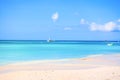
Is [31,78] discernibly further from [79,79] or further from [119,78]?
[119,78]

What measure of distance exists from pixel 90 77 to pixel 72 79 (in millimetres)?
280

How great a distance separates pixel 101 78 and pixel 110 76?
0.18m

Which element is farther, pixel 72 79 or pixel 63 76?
pixel 63 76

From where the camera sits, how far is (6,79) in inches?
144

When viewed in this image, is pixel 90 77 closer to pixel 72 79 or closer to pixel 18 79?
pixel 72 79

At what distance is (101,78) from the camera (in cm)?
351

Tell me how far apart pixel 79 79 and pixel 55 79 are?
1.08ft

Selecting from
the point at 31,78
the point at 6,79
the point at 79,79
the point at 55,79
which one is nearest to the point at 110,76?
the point at 79,79

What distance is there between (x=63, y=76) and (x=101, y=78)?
569mm

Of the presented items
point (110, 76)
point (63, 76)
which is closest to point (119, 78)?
point (110, 76)

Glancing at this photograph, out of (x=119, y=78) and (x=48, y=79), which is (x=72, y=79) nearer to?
(x=48, y=79)

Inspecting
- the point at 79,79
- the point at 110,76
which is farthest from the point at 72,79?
the point at 110,76

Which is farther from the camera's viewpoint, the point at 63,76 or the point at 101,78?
the point at 63,76

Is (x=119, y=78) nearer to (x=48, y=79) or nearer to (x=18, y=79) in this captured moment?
(x=48, y=79)
